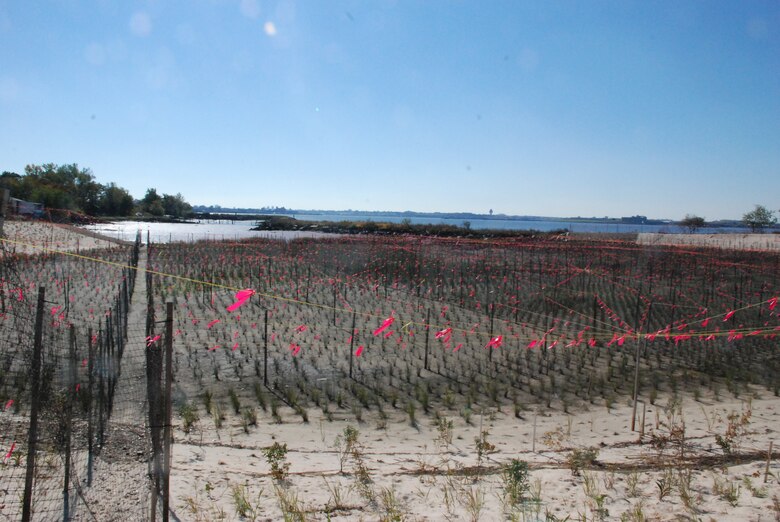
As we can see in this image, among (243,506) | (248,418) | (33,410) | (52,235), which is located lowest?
(248,418)

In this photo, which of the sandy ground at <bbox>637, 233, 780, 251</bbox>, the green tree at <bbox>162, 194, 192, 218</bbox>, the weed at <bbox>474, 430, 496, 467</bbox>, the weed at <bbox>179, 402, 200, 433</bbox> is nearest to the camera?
the weed at <bbox>474, 430, 496, 467</bbox>

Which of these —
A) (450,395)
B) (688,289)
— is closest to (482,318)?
(450,395)

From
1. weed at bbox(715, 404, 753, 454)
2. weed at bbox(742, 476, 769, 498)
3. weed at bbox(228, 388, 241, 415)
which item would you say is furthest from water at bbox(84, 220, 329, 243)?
weed at bbox(742, 476, 769, 498)

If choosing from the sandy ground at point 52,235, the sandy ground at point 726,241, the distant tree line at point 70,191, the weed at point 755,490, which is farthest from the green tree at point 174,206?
the weed at point 755,490

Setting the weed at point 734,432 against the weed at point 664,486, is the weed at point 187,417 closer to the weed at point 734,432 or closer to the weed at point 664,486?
the weed at point 664,486

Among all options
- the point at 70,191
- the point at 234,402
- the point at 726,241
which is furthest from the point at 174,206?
the point at 234,402

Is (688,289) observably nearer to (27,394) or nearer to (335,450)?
(335,450)

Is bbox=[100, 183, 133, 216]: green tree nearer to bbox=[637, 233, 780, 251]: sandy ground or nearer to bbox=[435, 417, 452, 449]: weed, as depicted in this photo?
bbox=[637, 233, 780, 251]: sandy ground

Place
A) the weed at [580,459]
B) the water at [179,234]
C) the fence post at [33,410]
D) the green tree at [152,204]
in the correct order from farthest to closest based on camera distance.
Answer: the green tree at [152,204], the water at [179,234], the weed at [580,459], the fence post at [33,410]

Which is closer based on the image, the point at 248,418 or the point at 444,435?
the point at 444,435

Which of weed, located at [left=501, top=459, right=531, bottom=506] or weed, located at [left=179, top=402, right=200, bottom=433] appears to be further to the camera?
weed, located at [left=179, top=402, right=200, bottom=433]

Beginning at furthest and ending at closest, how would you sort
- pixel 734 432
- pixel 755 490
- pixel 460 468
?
pixel 734 432 < pixel 460 468 < pixel 755 490

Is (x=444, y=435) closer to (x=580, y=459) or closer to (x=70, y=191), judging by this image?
(x=580, y=459)

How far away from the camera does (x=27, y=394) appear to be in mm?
8688
